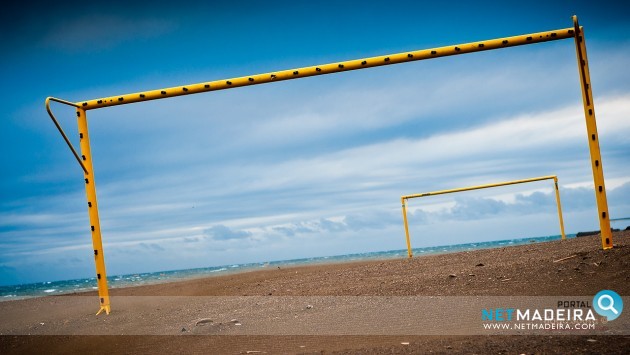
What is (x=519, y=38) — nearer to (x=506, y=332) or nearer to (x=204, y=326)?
(x=506, y=332)

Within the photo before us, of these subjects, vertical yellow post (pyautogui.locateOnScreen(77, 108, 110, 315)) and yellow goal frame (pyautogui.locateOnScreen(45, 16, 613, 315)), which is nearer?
yellow goal frame (pyautogui.locateOnScreen(45, 16, 613, 315))

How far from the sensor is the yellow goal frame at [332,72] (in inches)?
217

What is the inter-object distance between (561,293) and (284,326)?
2588mm

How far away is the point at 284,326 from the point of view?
4512 mm

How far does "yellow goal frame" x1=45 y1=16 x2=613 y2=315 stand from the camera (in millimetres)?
5512

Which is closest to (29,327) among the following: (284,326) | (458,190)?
(284,326)

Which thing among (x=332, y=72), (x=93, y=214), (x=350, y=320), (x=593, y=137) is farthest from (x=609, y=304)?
(x=93, y=214)

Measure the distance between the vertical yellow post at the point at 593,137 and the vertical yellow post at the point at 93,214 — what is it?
6.16 metres
